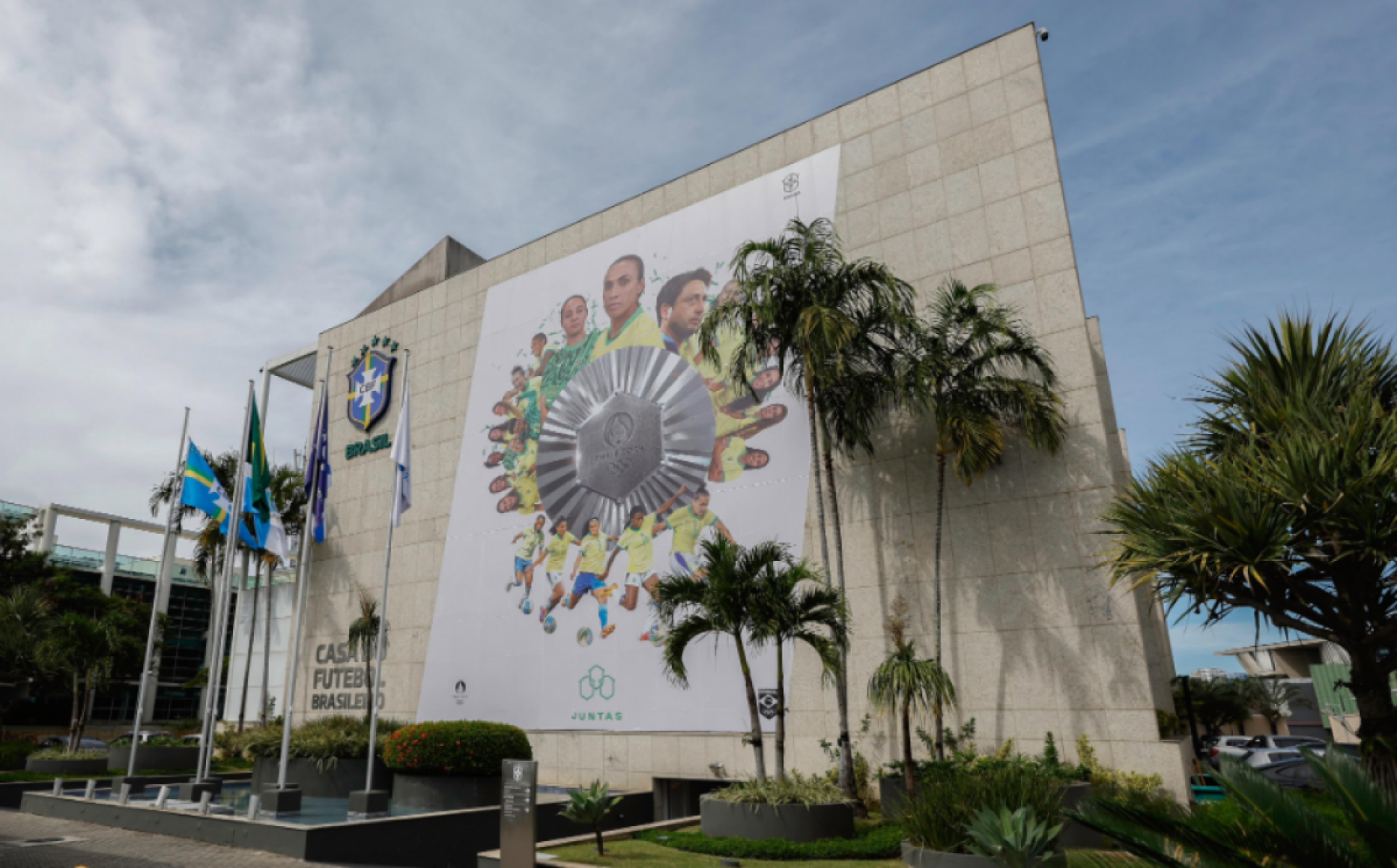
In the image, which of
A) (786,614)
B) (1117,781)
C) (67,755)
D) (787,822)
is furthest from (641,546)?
(67,755)

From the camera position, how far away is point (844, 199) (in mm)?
20531

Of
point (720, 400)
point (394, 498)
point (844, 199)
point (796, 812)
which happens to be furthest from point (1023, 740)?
point (394, 498)

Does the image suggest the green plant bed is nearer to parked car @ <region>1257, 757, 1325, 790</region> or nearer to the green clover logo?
the green clover logo

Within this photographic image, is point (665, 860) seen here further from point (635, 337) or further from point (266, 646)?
point (266, 646)

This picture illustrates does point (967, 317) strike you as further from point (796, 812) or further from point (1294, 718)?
point (1294, 718)

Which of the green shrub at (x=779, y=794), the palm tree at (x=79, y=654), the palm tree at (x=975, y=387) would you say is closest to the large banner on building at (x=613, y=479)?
the palm tree at (x=975, y=387)

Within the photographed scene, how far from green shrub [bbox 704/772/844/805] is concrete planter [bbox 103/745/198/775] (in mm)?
21560

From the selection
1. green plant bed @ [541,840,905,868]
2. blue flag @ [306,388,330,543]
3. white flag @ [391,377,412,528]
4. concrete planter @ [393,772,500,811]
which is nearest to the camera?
green plant bed @ [541,840,905,868]

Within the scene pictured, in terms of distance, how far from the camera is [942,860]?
9.17 metres

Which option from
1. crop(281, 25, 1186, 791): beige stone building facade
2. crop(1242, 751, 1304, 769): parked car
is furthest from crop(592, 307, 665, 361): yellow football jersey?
crop(1242, 751, 1304, 769): parked car

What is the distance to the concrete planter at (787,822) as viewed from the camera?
11930mm

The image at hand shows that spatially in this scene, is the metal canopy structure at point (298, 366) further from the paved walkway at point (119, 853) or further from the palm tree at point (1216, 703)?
the palm tree at point (1216, 703)

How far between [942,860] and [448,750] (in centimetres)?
1076

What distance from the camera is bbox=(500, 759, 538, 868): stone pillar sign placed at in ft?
34.6
